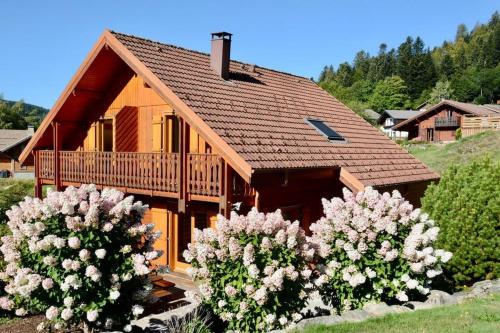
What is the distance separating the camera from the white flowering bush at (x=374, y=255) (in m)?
8.47

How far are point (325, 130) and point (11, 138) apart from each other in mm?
52680

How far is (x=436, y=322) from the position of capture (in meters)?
7.32

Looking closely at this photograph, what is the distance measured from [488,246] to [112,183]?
33.5ft

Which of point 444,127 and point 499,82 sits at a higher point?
point 499,82

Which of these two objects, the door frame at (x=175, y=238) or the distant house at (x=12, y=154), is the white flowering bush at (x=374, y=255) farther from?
the distant house at (x=12, y=154)

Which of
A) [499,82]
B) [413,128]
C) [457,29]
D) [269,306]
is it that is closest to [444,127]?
[413,128]

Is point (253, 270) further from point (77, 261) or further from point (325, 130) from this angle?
point (325, 130)

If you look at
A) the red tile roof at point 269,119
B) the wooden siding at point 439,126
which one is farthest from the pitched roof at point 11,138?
the wooden siding at point 439,126

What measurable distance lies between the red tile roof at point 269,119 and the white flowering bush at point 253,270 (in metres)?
3.18

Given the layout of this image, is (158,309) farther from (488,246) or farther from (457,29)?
(457,29)

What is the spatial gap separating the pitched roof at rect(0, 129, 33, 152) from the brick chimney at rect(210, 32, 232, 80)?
47.1m

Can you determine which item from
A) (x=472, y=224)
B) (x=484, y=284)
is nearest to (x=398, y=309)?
(x=484, y=284)

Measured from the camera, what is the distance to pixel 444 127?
195 ft

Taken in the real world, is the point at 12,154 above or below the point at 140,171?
below
